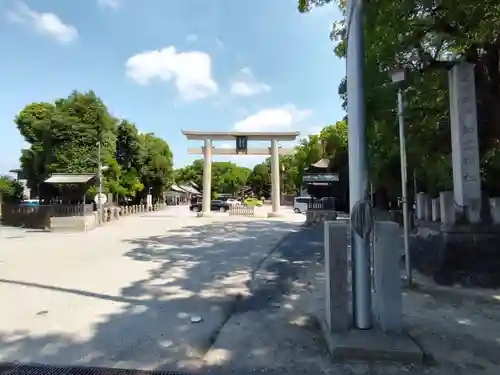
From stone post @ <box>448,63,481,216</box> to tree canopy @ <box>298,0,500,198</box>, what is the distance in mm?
761

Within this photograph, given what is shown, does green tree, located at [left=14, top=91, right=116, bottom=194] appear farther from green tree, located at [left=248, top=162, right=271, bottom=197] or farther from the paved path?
green tree, located at [left=248, top=162, right=271, bottom=197]

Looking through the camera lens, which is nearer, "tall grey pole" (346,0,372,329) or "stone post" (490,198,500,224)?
"tall grey pole" (346,0,372,329)

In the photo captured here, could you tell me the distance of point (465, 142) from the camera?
579cm

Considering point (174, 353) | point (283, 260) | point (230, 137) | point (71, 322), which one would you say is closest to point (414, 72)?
point (283, 260)

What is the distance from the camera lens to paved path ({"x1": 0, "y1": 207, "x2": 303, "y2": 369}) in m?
3.52

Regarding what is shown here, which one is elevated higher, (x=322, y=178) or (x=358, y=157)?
(x=322, y=178)

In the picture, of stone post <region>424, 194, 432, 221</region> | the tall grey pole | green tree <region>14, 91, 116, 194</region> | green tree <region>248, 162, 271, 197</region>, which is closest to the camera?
the tall grey pole

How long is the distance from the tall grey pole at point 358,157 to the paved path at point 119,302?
63.4 inches

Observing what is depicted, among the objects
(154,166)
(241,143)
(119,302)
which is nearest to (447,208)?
(119,302)

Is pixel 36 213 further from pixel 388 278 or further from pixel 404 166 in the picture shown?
pixel 388 278

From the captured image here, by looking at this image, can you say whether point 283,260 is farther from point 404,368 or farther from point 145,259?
point 404,368

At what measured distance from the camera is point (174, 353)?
11.4 ft

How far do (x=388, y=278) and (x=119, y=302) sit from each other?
3.56m

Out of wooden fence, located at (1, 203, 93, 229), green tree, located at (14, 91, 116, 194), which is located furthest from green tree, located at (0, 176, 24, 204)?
green tree, located at (14, 91, 116, 194)
